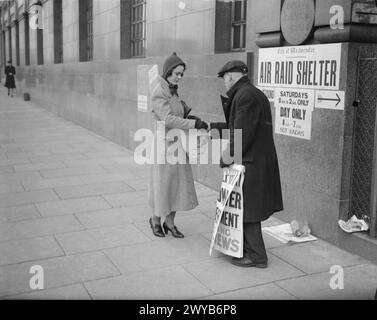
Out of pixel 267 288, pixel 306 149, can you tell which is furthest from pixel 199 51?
pixel 267 288

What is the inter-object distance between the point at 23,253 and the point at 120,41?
790 centimetres

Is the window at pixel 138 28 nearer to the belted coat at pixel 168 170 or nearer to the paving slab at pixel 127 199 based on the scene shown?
the paving slab at pixel 127 199

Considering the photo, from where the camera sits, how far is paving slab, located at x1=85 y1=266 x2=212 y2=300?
164 inches

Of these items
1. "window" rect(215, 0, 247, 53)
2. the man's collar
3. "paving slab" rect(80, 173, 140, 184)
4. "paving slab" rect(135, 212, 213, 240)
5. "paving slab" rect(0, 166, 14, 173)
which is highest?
"window" rect(215, 0, 247, 53)

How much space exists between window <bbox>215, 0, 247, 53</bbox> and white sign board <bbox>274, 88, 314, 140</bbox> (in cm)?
189

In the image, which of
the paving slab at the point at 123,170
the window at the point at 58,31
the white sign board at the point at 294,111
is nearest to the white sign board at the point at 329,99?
the white sign board at the point at 294,111

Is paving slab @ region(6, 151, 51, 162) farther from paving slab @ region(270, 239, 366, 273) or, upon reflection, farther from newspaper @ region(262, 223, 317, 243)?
paving slab @ region(270, 239, 366, 273)

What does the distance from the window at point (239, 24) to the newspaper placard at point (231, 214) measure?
3626mm

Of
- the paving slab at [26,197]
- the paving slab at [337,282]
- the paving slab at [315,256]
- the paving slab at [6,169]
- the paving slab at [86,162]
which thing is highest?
the paving slab at [86,162]

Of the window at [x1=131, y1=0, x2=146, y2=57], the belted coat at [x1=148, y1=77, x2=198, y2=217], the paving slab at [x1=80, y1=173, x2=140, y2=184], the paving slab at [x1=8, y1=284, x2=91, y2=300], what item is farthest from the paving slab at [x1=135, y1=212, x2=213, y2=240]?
the window at [x1=131, y1=0, x2=146, y2=57]

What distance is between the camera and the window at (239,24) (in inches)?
305

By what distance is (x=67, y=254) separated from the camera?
5121 mm

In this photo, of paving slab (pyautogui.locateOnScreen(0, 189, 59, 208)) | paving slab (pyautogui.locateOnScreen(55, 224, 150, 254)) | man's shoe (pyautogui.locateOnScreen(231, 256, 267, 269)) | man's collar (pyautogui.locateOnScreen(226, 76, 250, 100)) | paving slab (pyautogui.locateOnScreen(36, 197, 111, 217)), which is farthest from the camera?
paving slab (pyautogui.locateOnScreen(0, 189, 59, 208))

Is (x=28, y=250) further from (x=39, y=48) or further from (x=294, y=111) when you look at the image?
(x=39, y=48)
